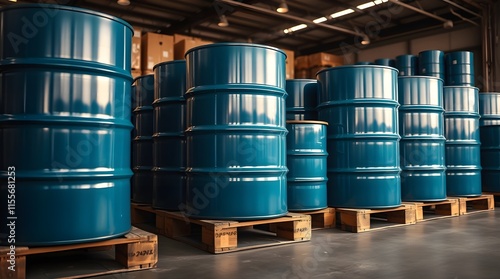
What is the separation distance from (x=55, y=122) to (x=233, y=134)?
1.60m

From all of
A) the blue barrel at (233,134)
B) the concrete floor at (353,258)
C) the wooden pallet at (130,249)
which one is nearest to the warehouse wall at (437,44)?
the concrete floor at (353,258)

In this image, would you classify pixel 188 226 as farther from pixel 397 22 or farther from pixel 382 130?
pixel 397 22

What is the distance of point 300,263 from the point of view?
11.5 ft

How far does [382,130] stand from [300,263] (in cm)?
246

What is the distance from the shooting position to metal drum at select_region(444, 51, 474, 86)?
334 inches

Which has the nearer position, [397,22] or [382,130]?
[382,130]

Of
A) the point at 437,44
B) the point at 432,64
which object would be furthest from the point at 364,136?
the point at 437,44

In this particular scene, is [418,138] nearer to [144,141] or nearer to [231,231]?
[231,231]

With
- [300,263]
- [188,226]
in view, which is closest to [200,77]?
[188,226]

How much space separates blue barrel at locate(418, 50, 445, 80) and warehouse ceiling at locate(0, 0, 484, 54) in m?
1.86

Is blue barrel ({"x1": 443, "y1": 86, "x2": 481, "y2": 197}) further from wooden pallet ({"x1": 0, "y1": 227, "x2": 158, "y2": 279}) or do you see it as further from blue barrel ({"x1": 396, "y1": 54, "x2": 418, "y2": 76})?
wooden pallet ({"x1": 0, "y1": 227, "x2": 158, "y2": 279})

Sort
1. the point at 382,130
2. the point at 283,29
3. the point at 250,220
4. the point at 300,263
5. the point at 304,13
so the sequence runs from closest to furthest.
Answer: the point at 300,263 → the point at 250,220 → the point at 382,130 → the point at 304,13 → the point at 283,29

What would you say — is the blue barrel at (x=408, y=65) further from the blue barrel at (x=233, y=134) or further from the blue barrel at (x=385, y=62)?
the blue barrel at (x=233, y=134)

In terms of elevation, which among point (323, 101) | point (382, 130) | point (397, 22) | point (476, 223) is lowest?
point (476, 223)
